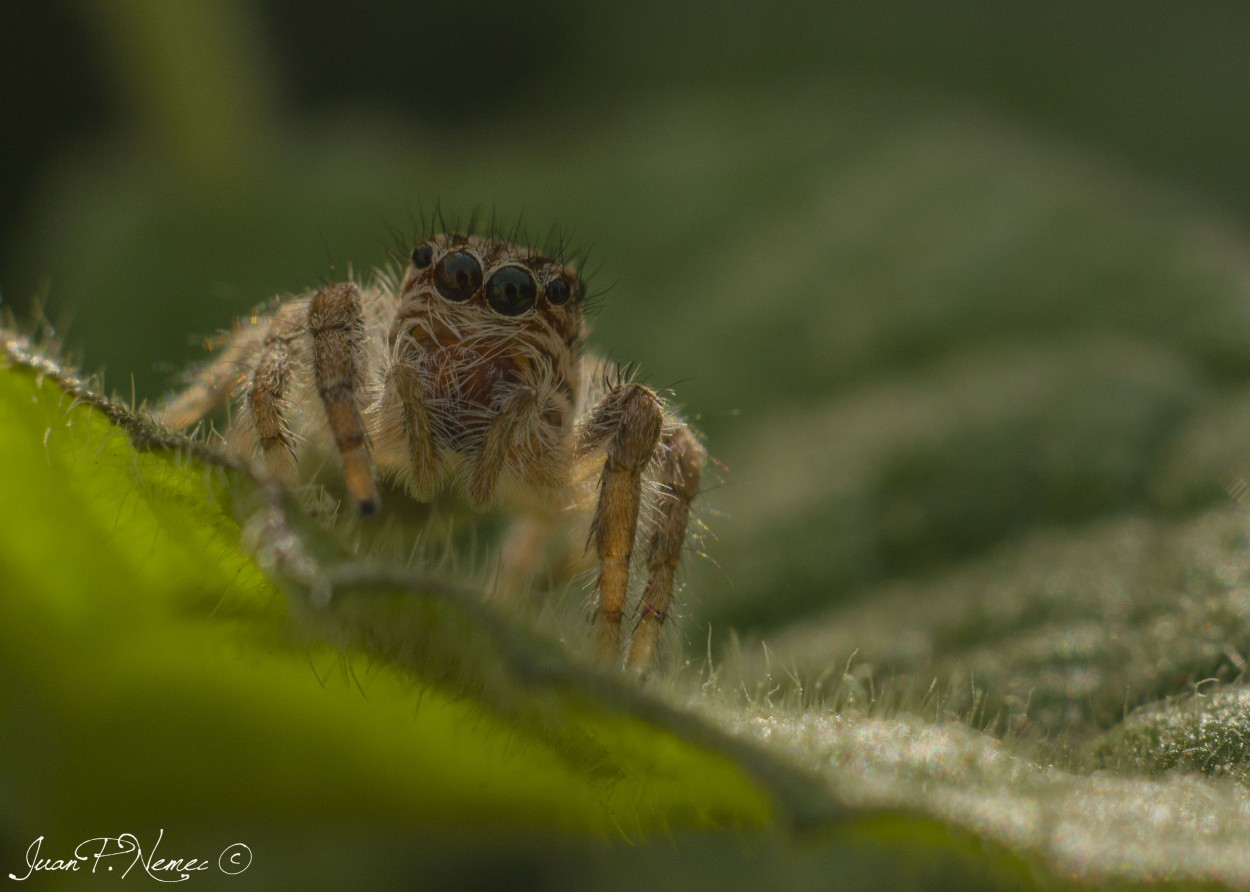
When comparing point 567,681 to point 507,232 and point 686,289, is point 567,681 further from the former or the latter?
point 686,289

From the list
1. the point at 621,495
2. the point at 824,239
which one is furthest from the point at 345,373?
the point at 824,239

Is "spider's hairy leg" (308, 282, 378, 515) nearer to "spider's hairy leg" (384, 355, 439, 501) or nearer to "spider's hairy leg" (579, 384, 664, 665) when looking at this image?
"spider's hairy leg" (384, 355, 439, 501)

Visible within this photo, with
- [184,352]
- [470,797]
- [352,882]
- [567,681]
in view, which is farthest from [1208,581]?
[184,352]

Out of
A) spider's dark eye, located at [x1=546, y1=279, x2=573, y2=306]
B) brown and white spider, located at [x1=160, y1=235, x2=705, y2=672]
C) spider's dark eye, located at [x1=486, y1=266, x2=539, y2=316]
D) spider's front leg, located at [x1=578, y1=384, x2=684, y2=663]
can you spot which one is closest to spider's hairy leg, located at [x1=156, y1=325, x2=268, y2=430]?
brown and white spider, located at [x1=160, y1=235, x2=705, y2=672]

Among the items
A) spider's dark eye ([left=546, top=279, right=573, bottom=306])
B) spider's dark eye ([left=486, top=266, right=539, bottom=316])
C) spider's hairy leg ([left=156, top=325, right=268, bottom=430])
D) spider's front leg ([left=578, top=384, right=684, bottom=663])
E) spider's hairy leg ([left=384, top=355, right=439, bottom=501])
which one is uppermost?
spider's dark eye ([left=546, top=279, right=573, bottom=306])
